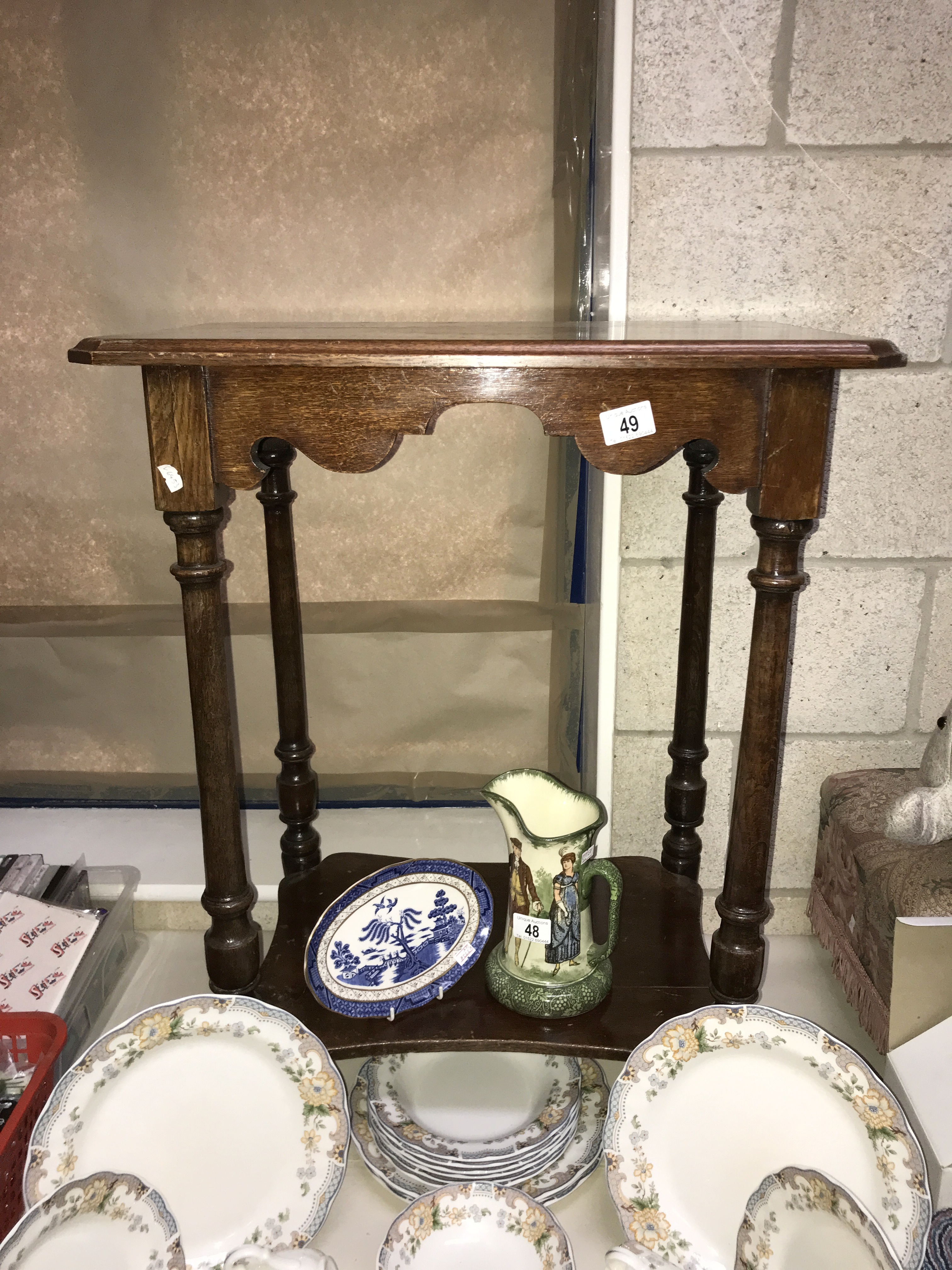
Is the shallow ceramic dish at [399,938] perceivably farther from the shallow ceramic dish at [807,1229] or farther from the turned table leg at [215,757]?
the shallow ceramic dish at [807,1229]

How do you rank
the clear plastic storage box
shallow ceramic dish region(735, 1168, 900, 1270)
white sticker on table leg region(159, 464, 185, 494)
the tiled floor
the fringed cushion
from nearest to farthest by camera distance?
shallow ceramic dish region(735, 1168, 900, 1270) → white sticker on table leg region(159, 464, 185, 494) → the tiled floor → the fringed cushion → the clear plastic storage box

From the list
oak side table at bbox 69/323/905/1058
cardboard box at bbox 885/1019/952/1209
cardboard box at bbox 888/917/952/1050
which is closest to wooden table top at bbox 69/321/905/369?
oak side table at bbox 69/323/905/1058

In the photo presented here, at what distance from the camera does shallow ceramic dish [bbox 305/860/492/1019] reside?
1.06m

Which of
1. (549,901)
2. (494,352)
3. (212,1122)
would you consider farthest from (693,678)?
(212,1122)

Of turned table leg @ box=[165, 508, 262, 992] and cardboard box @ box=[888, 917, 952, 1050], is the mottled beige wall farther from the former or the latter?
cardboard box @ box=[888, 917, 952, 1050]

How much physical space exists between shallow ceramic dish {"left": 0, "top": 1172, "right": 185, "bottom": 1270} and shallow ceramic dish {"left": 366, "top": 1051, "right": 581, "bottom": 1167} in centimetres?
29

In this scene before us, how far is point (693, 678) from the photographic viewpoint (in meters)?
1.25

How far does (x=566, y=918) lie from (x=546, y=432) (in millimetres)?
523

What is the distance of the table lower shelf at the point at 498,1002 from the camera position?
1.01 meters

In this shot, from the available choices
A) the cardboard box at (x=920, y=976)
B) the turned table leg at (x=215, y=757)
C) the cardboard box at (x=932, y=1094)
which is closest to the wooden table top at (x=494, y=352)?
the turned table leg at (x=215, y=757)

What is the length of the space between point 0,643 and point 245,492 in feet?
1.59

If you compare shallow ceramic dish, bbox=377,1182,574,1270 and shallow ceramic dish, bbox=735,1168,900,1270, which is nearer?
shallow ceramic dish, bbox=735,1168,900,1270

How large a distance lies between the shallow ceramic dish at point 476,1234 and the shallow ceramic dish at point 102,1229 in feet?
0.63

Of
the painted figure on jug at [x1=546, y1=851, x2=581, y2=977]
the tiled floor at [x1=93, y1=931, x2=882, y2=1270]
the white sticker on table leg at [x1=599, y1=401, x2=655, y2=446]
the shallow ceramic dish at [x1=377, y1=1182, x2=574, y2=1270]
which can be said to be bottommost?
the tiled floor at [x1=93, y1=931, x2=882, y2=1270]
